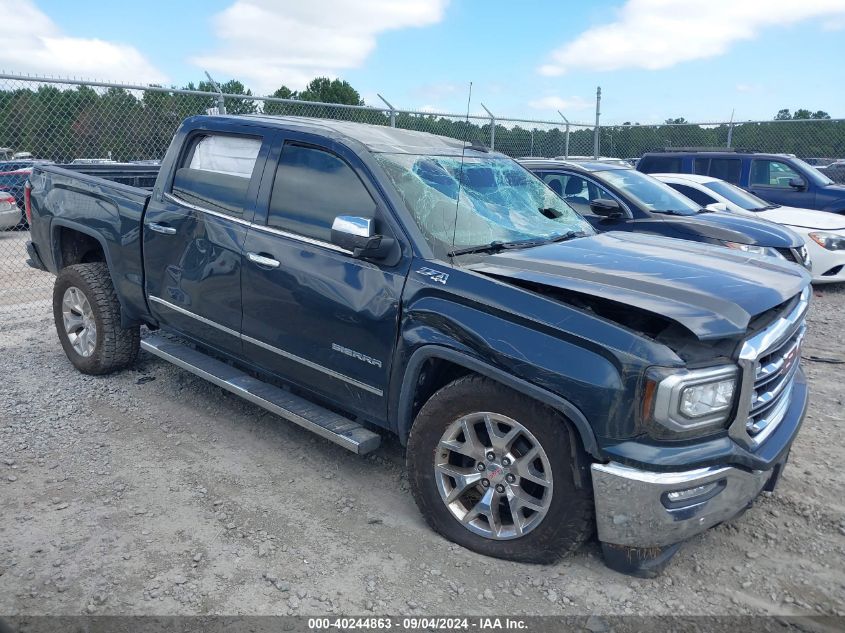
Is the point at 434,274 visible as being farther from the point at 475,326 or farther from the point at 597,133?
the point at 597,133

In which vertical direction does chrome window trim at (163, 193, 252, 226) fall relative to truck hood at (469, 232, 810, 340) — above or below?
above

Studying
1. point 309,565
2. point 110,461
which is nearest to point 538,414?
point 309,565

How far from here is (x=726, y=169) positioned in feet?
39.4

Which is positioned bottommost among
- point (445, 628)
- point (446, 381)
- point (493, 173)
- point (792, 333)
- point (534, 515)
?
point (445, 628)

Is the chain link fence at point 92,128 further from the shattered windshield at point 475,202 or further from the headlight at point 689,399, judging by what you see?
the headlight at point 689,399

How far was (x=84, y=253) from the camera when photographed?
5434 millimetres

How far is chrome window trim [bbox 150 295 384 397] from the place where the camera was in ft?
11.6

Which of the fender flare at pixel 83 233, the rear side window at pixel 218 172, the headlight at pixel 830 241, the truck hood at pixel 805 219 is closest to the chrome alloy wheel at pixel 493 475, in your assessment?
the rear side window at pixel 218 172

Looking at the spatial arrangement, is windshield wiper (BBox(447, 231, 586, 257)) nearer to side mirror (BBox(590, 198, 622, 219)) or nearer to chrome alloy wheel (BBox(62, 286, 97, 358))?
side mirror (BBox(590, 198, 622, 219))

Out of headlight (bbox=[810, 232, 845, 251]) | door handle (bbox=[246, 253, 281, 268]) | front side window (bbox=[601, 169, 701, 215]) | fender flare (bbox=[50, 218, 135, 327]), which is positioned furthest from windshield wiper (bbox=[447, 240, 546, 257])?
headlight (bbox=[810, 232, 845, 251])

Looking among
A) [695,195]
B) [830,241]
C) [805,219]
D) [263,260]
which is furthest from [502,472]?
[805,219]

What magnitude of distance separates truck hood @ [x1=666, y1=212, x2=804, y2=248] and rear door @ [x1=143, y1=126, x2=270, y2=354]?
4732 millimetres

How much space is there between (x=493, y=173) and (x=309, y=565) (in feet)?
8.16

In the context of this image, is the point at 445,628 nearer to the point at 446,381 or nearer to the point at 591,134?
the point at 446,381
